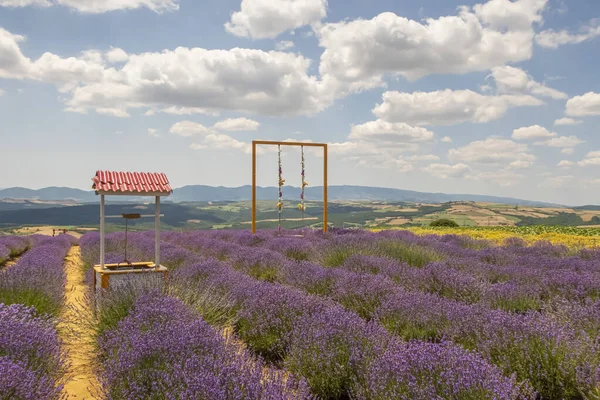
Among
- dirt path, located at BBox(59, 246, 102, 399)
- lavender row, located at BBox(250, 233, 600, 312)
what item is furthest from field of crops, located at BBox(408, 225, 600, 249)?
dirt path, located at BBox(59, 246, 102, 399)

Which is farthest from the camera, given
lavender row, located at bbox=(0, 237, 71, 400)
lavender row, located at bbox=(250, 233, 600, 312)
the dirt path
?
lavender row, located at bbox=(250, 233, 600, 312)

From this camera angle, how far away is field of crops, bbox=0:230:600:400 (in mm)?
2314

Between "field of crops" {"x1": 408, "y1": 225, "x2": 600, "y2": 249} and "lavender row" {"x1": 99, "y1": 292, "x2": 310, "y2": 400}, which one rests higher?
"lavender row" {"x1": 99, "y1": 292, "x2": 310, "y2": 400}

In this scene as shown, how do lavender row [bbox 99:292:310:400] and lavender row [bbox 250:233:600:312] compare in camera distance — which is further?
lavender row [bbox 250:233:600:312]

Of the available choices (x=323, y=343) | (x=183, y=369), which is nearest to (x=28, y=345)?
(x=183, y=369)

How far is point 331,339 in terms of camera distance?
3113mm

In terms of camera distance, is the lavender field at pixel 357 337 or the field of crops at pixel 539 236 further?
the field of crops at pixel 539 236

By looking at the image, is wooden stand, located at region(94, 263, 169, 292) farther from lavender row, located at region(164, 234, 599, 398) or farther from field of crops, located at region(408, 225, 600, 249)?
field of crops, located at region(408, 225, 600, 249)

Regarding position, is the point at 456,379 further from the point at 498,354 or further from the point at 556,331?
the point at 556,331

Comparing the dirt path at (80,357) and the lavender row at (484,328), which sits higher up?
the lavender row at (484,328)

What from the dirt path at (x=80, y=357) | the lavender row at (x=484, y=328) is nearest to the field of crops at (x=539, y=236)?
the lavender row at (x=484, y=328)

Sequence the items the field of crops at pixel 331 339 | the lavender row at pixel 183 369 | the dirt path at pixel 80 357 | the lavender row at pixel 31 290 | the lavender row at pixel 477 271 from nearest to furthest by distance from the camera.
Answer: the lavender row at pixel 183 369
the field of crops at pixel 331 339
the dirt path at pixel 80 357
the lavender row at pixel 31 290
the lavender row at pixel 477 271

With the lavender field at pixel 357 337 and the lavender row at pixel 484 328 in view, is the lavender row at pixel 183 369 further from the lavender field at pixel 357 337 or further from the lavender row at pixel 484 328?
the lavender row at pixel 484 328

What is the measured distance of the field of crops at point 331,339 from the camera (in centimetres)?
231
